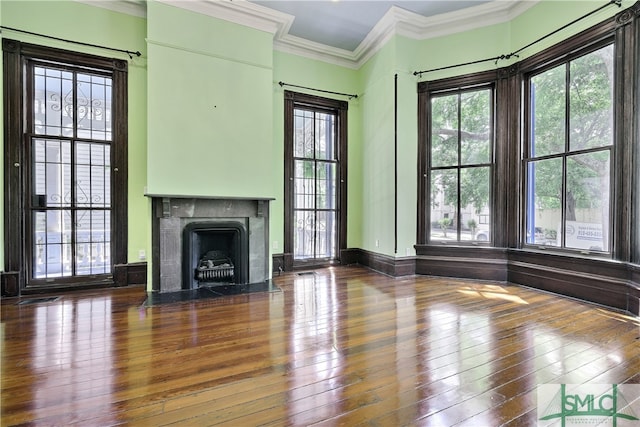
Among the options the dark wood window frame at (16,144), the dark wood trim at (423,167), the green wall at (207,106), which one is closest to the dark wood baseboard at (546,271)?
the dark wood trim at (423,167)

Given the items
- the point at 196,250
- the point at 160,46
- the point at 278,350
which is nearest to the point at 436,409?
the point at 278,350

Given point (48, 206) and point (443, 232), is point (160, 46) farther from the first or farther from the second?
point (443, 232)

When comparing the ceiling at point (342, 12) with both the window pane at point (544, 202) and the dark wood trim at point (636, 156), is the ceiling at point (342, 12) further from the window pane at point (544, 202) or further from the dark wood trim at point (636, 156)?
the window pane at point (544, 202)

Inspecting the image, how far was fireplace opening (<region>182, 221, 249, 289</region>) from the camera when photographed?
3.75 meters

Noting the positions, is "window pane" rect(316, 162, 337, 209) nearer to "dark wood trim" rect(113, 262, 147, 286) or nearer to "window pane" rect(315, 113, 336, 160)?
"window pane" rect(315, 113, 336, 160)

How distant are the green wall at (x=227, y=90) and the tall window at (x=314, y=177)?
0.23 meters

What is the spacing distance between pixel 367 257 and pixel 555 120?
126 inches

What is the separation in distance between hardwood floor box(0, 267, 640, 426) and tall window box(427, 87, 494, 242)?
1.36 m

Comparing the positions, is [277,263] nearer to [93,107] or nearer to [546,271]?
[93,107]

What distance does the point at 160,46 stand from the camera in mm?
3635

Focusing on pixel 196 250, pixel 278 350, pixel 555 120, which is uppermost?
pixel 555 120

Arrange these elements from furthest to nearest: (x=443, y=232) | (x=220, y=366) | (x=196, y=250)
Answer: (x=443, y=232), (x=196, y=250), (x=220, y=366)

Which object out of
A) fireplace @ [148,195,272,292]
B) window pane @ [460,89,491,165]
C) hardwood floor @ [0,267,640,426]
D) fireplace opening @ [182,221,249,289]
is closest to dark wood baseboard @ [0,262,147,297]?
hardwood floor @ [0,267,640,426]

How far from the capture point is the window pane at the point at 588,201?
319 centimetres
